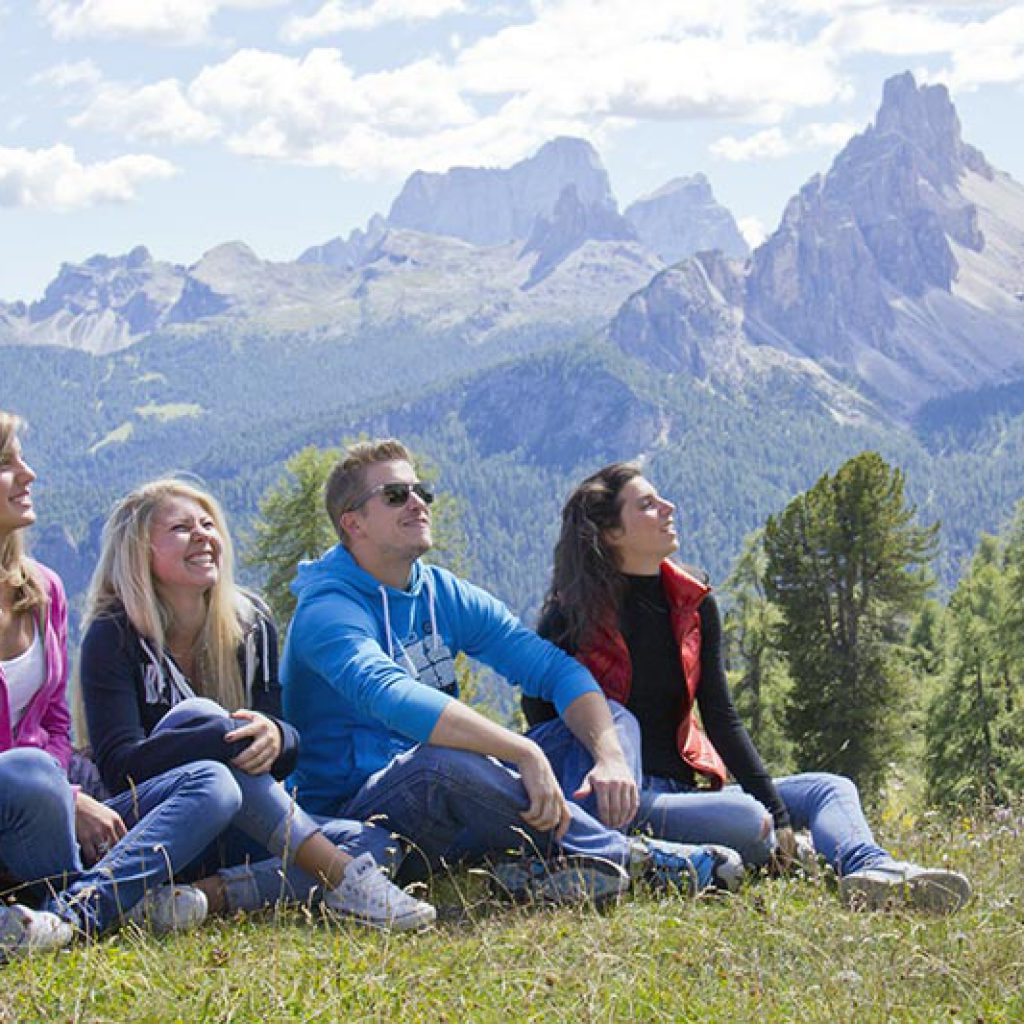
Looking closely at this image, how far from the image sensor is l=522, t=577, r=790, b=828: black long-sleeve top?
22.1 ft

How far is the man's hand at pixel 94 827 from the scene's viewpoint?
17.4 ft

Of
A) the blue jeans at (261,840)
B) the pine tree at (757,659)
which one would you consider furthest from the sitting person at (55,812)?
the pine tree at (757,659)

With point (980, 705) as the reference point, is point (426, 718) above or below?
above

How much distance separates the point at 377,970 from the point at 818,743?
76.0ft

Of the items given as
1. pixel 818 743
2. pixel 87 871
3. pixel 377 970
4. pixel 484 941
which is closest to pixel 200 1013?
pixel 377 970

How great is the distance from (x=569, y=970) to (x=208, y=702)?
7.13 feet

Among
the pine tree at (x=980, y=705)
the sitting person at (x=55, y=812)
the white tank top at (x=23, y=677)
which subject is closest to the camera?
the sitting person at (x=55, y=812)

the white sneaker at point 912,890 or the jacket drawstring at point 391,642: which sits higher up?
the jacket drawstring at point 391,642

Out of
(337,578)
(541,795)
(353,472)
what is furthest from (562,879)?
(353,472)

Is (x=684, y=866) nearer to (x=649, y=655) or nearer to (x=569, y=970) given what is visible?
(x=649, y=655)

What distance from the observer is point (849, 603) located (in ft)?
87.9

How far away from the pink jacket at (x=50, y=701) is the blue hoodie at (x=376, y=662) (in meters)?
1.05

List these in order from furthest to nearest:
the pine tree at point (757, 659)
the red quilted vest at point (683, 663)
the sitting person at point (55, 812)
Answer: the pine tree at point (757, 659) → the red quilted vest at point (683, 663) → the sitting person at point (55, 812)

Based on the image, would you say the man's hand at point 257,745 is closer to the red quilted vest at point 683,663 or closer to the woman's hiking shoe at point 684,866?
the woman's hiking shoe at point 684,866
